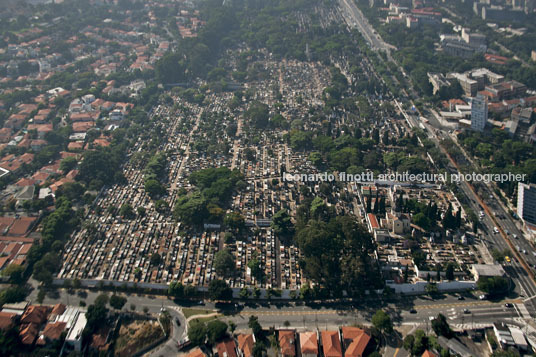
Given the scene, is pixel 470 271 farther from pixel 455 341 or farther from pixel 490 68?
pixel 490 68

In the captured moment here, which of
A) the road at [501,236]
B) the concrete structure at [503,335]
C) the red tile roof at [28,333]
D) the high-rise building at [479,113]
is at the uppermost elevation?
the high-rise building at [479,113]

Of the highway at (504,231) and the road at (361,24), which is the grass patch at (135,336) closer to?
the highway at (504,231)

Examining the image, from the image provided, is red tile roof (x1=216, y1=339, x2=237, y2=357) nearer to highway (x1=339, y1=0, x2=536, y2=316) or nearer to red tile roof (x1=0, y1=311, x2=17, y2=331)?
red tile roof (x1=0, y1=311, x2=17, y2=331)

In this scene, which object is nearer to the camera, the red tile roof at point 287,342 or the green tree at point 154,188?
the red tile roof at point 287,342

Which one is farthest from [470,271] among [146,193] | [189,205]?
[146,193]

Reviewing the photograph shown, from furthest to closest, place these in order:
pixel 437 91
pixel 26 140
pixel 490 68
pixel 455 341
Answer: pixel 490 68 < pixel 437 91 < pixel 26 140 < pixel 455 341

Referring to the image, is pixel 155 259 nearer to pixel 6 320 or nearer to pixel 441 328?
pixel 6 320

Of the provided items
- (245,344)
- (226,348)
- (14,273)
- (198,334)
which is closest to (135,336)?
(198,334)

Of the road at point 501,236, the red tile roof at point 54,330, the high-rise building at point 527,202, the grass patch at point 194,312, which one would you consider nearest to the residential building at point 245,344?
the grass patch at point 194,312
